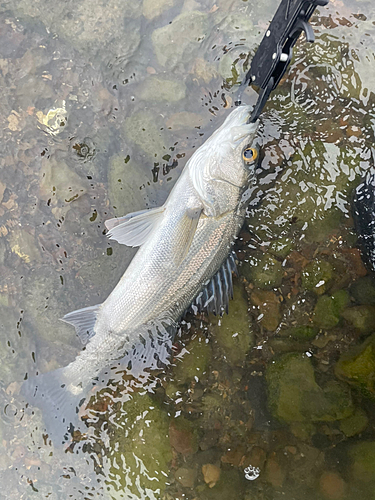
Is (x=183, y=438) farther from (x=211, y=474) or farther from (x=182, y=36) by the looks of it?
(x=182, y=36)

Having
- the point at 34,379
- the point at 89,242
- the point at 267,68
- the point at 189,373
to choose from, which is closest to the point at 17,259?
the point at 89,242

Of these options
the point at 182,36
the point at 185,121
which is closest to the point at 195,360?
the point at 185,121

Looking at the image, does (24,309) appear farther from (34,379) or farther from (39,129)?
(39,129)

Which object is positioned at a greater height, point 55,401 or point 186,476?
point 55,401

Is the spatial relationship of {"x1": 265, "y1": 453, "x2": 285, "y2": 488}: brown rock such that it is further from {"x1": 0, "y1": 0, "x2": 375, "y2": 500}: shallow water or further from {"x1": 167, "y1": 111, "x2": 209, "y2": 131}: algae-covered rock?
{"x1": 167, "y1": 111, "x2": 209, "y2": 131}: algae-covered rock

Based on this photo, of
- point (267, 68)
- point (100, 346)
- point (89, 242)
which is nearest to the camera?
point (267, 68)
